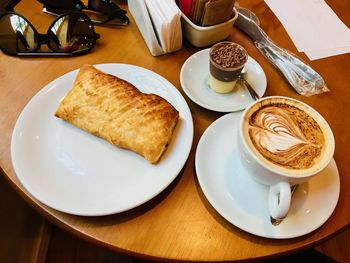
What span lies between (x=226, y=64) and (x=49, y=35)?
0.54m

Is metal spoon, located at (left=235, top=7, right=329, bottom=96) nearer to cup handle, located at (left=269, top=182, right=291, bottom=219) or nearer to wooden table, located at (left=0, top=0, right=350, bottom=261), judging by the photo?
wooden table, located at (left=0, top=0, right=350, bottom=261)

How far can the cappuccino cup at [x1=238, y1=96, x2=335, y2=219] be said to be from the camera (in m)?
0.58

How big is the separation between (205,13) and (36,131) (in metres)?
0.55

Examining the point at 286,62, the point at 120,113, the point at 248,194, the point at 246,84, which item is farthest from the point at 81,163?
the point at 286,62

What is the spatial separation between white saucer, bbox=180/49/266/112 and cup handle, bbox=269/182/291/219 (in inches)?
10.9

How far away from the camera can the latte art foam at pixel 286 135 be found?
0.61m

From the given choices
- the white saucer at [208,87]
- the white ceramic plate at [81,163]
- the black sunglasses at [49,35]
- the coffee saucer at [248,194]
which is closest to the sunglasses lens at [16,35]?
the black sunglasses at [49,35]

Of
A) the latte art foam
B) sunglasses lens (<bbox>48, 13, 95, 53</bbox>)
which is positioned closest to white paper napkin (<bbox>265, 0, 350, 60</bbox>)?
the latte art foam

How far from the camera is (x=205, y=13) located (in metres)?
0.85

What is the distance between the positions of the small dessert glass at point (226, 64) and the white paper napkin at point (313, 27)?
29 centimetres

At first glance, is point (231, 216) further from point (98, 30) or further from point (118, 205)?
point (98, 30)

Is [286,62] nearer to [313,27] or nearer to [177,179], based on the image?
[313,27]

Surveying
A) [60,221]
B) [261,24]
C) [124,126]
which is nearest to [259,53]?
[261,24]

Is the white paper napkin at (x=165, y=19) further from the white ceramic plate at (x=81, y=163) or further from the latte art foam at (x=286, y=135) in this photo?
the latte art foam at (x=286, y=135)
